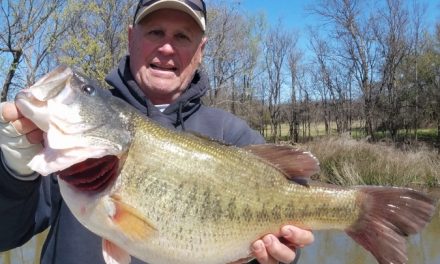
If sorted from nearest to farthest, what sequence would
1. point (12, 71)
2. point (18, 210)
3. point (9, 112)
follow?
point (9, 112), point (18, 210), point (12, 71)

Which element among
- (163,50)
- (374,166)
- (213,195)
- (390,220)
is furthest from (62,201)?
(374,166)

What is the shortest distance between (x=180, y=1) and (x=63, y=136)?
4.12 feet

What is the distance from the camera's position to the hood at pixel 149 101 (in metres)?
3.13

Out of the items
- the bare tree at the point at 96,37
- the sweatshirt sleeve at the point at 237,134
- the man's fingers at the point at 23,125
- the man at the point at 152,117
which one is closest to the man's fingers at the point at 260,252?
the man at the point at 152,117

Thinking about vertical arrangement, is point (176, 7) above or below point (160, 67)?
above

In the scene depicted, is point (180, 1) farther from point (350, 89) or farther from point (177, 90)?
point (350, 89)

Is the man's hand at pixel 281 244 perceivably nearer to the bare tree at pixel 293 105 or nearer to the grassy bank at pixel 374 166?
the grassy bank at pixel 374 166

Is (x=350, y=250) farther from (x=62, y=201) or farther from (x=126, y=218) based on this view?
(x=126, y=218)

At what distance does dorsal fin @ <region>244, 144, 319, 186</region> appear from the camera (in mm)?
2775

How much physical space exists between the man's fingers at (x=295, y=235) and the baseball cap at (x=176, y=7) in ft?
4.68

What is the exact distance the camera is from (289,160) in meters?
2.80

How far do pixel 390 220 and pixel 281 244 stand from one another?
2.09ft

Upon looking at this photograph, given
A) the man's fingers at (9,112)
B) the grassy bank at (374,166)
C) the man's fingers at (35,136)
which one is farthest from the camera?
the grassy bank at (374,166)

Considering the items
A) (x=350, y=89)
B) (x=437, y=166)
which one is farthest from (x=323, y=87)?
(x=437, y=166)
